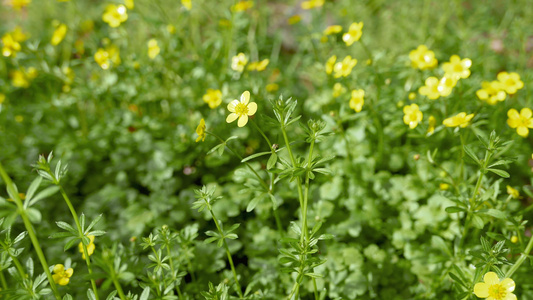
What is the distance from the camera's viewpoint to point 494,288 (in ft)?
4.15

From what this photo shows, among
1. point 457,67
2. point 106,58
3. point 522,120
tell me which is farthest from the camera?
point 106,58

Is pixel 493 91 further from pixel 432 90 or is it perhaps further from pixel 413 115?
pixel 413 115

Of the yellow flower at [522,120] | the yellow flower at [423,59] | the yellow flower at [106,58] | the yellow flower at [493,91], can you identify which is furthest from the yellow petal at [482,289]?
the yellow flower at [106,58]

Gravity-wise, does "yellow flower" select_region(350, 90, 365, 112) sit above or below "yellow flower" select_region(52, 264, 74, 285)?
above

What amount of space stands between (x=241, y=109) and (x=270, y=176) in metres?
0.52

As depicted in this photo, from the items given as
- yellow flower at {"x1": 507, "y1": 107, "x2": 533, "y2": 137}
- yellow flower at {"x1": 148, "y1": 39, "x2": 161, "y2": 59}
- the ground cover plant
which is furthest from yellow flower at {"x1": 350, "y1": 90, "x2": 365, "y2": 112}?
yellow flower at {"x1": 148, "y1": 39, "x2": 161, "y2": 59}

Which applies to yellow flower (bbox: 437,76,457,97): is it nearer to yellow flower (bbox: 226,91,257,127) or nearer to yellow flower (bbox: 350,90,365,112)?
yellow flower (bbox: 350,90,365,112)

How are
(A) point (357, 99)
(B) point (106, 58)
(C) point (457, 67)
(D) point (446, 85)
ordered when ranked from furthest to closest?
(B) point (106, 58), (A) point (357, 99), (C) point (457, 67), (D) point (446, 85)

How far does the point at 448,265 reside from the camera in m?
1.79

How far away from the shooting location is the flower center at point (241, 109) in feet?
5.01

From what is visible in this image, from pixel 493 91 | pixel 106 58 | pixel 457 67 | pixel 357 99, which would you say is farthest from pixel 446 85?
pixel 106 58

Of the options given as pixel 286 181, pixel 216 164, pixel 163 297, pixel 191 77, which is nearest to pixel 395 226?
pixel 286 181

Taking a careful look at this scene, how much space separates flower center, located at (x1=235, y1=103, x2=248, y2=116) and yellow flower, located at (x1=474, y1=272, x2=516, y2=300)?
41.4 inches

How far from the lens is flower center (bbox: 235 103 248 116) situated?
153cm
